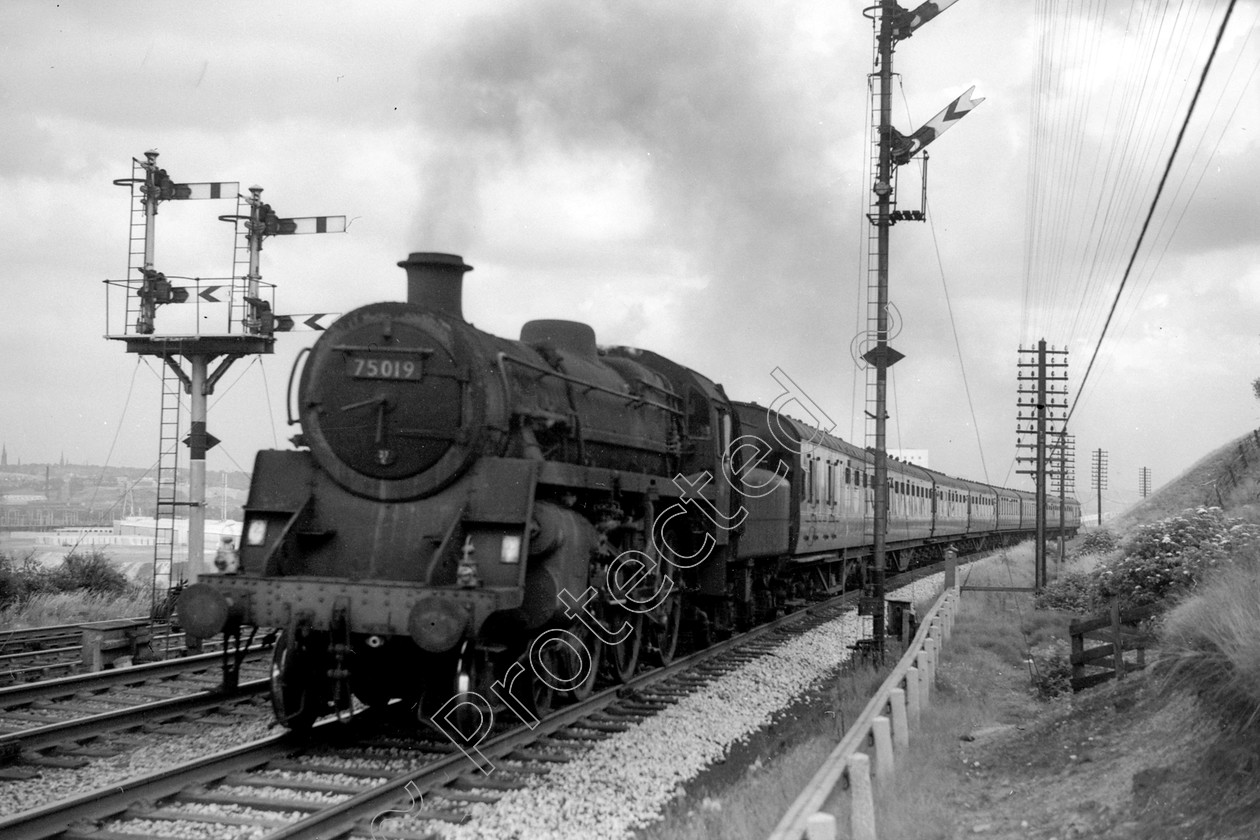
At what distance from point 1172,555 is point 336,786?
1103cm

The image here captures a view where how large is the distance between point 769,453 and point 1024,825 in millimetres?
10069

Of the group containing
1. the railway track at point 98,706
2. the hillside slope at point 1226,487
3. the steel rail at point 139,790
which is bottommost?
the railway track at point 98,706

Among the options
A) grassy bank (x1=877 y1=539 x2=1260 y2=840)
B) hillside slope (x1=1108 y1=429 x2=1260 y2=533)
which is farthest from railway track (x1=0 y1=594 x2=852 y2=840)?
hillside slope (x1=1108 y1=429 x2=1260 y2=533)

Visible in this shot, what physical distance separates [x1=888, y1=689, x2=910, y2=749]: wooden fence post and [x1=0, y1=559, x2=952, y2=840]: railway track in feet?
7.53

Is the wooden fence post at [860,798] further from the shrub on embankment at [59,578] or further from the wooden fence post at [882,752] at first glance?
the shrub on embankment at [59,578]

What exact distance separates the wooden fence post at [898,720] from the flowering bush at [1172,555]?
5.70 meters

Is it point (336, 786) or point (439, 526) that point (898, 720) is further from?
point (336, 786)

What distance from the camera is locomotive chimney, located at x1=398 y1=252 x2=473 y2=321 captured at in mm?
8766

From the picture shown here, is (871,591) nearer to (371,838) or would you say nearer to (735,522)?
(735,522)

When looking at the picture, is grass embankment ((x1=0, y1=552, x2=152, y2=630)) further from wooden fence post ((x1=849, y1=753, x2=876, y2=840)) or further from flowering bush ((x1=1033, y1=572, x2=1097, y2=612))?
flowering bush ((x1=1033, y1=572, x2=1097, y2=612))

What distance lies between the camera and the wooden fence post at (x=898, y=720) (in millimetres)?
7320

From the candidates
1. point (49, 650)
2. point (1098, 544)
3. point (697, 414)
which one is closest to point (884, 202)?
point (697, 414)

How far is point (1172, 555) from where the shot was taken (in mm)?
13461

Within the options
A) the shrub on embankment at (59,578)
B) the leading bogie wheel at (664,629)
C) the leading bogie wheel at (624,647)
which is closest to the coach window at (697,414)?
the leading bogie wheel at (664,629)
